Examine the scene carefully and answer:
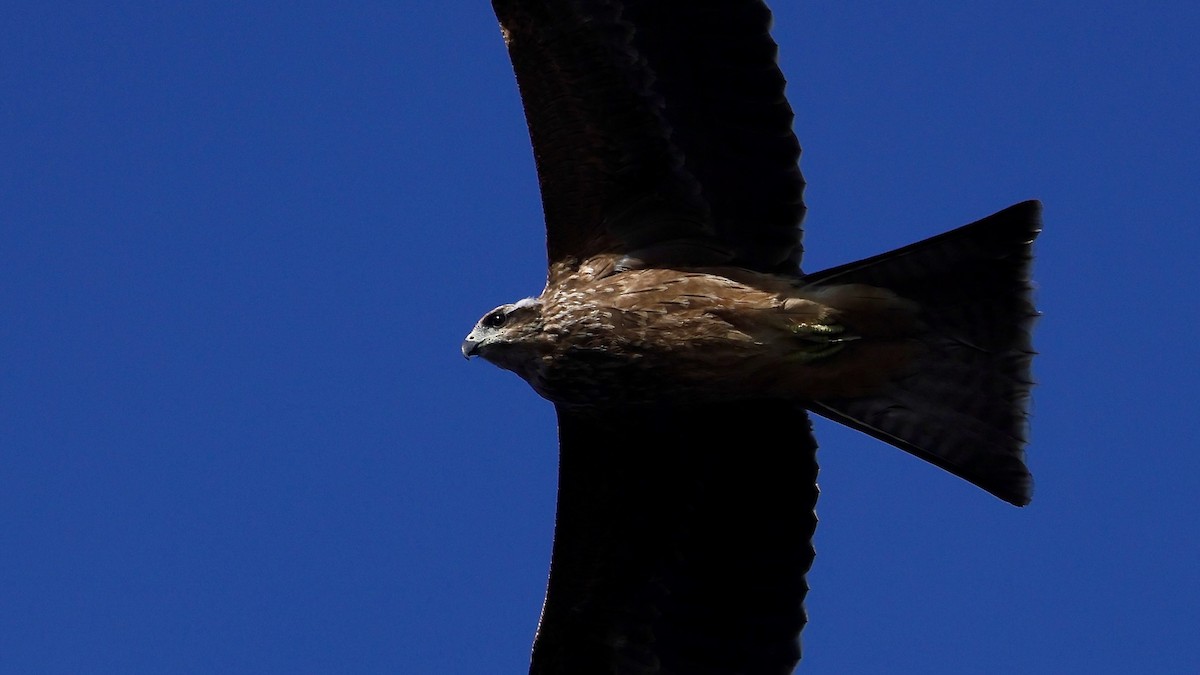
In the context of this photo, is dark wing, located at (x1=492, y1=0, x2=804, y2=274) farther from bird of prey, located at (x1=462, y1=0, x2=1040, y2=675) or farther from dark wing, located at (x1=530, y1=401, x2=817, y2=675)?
dark wing, located at (x1=530, y1=401, x2=817, y2=675)

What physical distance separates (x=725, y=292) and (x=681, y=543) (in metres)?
1.88

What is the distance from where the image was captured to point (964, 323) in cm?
954

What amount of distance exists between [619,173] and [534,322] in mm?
1021

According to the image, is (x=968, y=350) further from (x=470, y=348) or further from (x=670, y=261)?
(x=470, y=348)

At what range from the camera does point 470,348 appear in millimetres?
10156

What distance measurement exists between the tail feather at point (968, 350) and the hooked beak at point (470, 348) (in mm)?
2054

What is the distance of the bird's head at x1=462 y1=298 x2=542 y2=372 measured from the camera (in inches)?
390

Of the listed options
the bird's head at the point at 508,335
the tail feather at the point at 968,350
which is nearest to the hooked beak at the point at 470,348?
the bird's head at the point at 508,335

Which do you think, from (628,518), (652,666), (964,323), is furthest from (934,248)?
(652,666)

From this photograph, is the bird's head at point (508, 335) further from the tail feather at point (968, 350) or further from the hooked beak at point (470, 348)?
the tail feather at point (968, 350)

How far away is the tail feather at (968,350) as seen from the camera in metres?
9.40

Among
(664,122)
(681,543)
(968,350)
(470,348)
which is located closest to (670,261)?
(664,122)

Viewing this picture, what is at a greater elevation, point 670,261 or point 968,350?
point 670,261

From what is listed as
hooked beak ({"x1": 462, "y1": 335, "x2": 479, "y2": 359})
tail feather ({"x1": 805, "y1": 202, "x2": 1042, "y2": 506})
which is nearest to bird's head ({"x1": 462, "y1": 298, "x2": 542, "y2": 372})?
hooked beak ({"x1": 462, "y1": 335, "x2": 479, "y2": 359})
